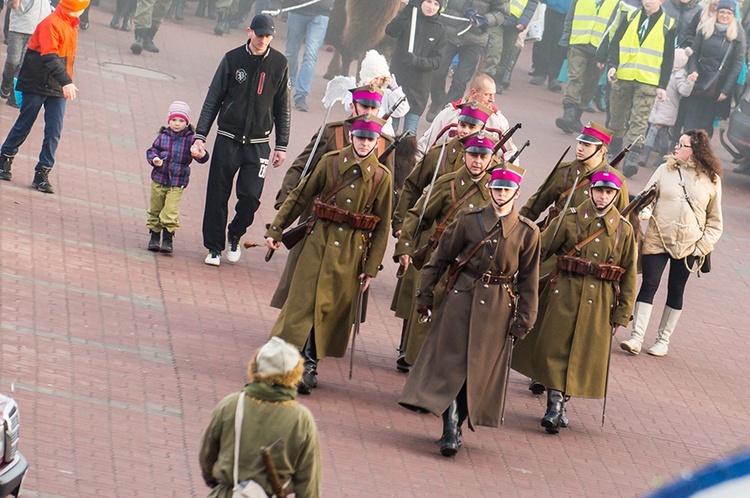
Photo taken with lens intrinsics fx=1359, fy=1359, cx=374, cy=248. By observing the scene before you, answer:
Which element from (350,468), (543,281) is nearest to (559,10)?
(543,281)

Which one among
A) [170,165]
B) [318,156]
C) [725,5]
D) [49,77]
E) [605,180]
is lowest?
[170,165]

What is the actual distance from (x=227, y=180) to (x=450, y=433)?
13.3 feet

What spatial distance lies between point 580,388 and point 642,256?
2.89 metres

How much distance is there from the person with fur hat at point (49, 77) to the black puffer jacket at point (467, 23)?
8.91 metres

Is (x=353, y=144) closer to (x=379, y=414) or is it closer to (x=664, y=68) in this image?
(x=379, y=414)

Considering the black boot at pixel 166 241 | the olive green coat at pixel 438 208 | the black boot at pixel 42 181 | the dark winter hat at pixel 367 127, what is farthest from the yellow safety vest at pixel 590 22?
the dark winter hat at pixel 367 127

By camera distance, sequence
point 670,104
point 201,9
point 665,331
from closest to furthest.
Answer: point 665,331, point 670,104, point 201,9

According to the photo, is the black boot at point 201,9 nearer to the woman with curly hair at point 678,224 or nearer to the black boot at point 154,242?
the black boot at point 154,242

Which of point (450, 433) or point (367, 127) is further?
point (367, 127)

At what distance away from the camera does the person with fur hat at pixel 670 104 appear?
2066 centimetres

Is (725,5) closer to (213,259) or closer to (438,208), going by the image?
(213,259)

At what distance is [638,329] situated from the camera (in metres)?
12.2

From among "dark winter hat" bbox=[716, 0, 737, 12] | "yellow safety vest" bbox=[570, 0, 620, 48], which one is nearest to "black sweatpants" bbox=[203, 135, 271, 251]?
"dark winter hat" bbox=[716, 0, 737, 12]

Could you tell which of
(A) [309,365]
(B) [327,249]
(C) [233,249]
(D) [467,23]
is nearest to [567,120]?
(D) [467,23]
